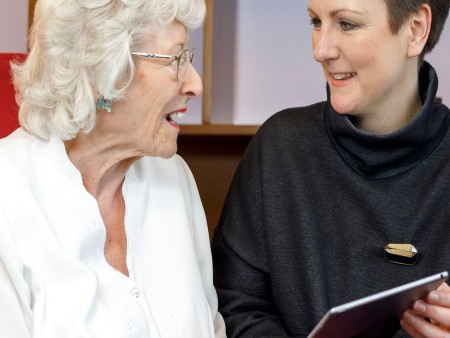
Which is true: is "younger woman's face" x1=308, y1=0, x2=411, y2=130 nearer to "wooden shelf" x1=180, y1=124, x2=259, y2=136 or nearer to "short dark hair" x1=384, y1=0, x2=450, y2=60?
"short dark hair" x1=384, y1=0, x2=450, y2=60

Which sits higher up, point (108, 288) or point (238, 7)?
point (238, 7)

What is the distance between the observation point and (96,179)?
1669mm

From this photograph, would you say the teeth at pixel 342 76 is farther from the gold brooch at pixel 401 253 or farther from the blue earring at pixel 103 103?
the blue earring at pixel 103 103

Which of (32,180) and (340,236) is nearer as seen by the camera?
(32,180)

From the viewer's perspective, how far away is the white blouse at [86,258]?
1.48 m

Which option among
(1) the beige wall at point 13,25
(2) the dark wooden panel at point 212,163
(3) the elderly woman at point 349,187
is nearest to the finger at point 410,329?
(3) the elderly woman at point 349,187

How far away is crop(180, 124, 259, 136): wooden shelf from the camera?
2.99m

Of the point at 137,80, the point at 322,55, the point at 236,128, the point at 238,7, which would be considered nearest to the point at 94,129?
the point at 137,80

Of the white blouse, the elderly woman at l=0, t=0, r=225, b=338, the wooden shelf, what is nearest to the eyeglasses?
the elderly woman at l=0, t=0, r=225, b=338

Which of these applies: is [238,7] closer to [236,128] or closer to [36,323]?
[236,128]

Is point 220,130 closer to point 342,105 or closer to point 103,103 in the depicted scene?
point 342,105

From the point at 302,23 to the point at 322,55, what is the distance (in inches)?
56.1

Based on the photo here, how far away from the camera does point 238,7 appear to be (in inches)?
126

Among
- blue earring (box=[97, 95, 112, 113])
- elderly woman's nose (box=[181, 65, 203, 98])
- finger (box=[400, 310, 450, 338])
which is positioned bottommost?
finger (box=[400, 310, 450, 338])
